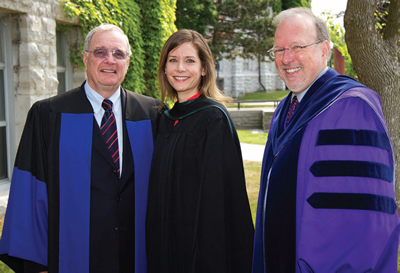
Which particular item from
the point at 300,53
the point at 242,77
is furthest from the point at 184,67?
the point at 242,77

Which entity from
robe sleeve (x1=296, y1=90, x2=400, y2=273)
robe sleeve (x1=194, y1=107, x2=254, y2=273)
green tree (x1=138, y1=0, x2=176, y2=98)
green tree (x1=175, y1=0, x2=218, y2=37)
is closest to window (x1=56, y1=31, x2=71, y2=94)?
green tree (x1=138, y1=0, x2=176, y2=98)

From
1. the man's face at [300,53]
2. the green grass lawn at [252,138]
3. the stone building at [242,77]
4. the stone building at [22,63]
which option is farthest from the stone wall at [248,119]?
the stone building at [242,77]

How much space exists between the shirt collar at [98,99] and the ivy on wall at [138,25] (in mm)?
2762

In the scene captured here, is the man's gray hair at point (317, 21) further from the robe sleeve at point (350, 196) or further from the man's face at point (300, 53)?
the robe sleeve at point (350, 196)

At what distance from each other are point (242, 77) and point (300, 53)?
3581 cm

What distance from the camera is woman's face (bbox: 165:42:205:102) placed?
2.55 metres

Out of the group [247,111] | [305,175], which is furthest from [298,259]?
[247,111]

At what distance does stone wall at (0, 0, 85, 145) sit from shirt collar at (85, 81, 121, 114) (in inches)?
86.6

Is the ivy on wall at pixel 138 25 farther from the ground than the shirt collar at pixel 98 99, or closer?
farther from the ground

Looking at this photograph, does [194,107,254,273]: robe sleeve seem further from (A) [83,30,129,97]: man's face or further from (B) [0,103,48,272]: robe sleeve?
(B) [0,103,48,272]: robe sleeve

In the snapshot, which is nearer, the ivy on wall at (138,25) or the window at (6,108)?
the window at (6,108)

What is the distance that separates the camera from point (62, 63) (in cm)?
540

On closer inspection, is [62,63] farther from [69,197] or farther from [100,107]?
[69,197]

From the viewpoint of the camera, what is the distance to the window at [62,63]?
17.5 ft
